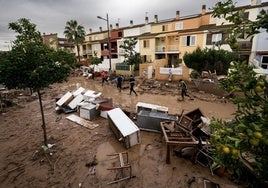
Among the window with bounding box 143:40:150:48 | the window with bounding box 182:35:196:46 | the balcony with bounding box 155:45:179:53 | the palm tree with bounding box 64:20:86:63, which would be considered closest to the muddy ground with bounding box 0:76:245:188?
Answer: the window with bounding box 182:35:196:46

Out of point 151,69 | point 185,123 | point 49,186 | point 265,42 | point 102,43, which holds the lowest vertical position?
point 49,186

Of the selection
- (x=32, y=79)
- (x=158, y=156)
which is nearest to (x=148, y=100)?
(x=158, y=156)

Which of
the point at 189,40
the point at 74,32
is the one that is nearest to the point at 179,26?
the point at 189,40

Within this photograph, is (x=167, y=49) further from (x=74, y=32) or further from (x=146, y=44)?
(x=74, y=32)

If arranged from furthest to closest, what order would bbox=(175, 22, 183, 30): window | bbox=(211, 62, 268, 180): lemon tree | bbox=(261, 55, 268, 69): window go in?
bbox=(175, 22, 183, 30): window < bbox=(261, 55, 268, 69): window < bbox=(211, 62, 268, 180): lemon tree

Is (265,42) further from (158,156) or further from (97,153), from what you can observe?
(97,153)

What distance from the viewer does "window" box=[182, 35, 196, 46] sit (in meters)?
23.2

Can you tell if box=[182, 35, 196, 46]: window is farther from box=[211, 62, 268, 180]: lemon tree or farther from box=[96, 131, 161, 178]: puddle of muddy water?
box=[211, 62, 268, 180]: lemon tree

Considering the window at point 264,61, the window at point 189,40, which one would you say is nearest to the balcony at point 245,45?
the window at point 264,61

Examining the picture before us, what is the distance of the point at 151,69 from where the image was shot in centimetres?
2178

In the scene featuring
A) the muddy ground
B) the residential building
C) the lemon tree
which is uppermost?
the residential building

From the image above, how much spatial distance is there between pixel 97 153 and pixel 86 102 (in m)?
4.60

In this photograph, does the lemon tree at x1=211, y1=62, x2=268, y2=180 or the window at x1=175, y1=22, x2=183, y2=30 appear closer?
the lemon tree at x1=211, y1=62, x2=268, y2=180

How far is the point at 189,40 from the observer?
23.8 m
